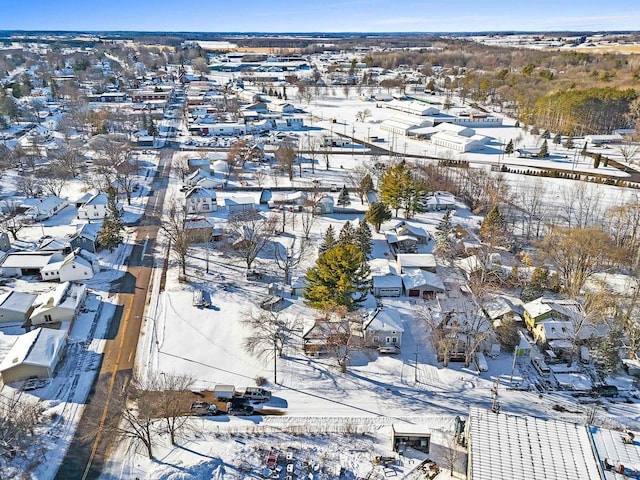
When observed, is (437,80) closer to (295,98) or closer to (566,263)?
(295,98)

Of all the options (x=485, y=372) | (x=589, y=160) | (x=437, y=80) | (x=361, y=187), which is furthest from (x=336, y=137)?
(x=437, y=80)

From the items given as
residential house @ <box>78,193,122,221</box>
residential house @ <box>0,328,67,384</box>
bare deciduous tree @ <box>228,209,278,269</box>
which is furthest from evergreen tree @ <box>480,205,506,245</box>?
residential house @ <box>78,193,122,221</box>

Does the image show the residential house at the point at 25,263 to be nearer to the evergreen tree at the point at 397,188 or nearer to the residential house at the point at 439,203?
the evergreen tree at the point at 397,188

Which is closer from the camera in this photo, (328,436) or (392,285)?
(328,436)

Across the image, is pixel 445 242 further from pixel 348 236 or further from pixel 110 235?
pixel 110 235

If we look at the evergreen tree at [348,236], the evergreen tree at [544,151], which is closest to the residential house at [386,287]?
the evergreen tree at [348,236]

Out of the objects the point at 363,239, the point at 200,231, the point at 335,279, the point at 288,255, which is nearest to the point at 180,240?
the point at 200,231
